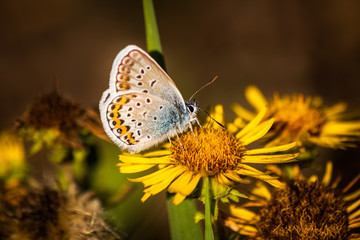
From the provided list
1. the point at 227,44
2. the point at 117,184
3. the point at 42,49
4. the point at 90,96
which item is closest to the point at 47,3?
the point at 42,49

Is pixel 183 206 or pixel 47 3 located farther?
pixel 47 3

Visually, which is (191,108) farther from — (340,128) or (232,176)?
(340,128)

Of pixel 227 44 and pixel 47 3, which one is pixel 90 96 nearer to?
pixel 47 3

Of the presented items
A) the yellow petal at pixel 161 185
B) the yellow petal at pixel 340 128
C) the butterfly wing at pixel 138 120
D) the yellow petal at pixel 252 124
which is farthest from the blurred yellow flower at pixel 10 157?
the yellow petal at pixel 340 128

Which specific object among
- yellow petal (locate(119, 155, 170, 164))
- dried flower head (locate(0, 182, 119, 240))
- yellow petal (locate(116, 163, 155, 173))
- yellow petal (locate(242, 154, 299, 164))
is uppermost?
yellow petal (locate(242, 154, 299, 164))

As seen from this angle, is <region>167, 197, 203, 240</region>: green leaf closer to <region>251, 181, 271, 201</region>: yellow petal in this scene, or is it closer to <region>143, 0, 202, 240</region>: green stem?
<region>143, 0, 202, 240</region>: green stem

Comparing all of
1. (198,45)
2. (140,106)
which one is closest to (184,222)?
(140,106)

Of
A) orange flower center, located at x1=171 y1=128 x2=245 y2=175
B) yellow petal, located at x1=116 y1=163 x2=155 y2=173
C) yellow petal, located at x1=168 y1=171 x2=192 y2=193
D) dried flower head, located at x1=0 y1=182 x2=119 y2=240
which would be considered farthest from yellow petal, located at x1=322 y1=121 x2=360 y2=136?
dried flower head, located at x1=0 y1=182 x2=119 y2=240
